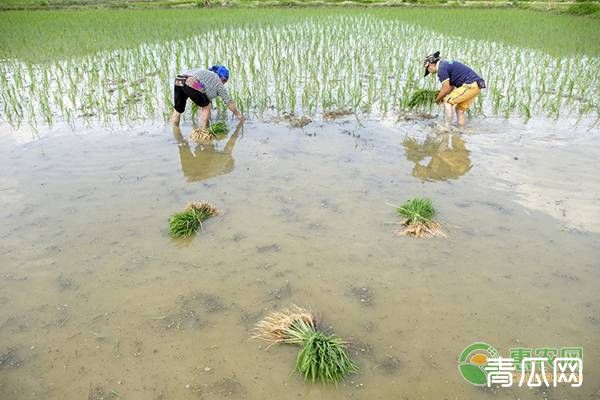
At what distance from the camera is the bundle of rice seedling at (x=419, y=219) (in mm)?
3312

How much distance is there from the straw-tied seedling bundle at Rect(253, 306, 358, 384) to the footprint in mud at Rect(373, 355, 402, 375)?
0.41 ft

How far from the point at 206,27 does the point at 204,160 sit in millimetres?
9995

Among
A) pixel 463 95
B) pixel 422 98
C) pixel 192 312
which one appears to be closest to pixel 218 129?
pixel 422 98

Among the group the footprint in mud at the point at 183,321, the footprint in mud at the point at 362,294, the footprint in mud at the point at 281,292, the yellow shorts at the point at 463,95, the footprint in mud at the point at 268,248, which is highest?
the yellow shorts at the point at 463,95

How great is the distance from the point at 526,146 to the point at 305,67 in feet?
14.8

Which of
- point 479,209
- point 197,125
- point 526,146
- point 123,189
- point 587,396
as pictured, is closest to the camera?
point 587,396

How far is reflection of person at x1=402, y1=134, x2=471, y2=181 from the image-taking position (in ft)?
14.4

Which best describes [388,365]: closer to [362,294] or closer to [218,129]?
[362,294]

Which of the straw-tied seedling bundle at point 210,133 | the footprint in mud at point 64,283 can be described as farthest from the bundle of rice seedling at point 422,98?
the footprint in mud at point 64,283

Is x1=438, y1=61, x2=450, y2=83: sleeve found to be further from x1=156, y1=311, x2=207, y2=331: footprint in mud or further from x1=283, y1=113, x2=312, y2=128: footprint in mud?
x1=156, y1=311, x2=207, y2=331: footprint in mud

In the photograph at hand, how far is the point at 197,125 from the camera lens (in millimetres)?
5781

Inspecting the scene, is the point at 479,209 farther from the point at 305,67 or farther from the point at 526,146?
the point at 305,67

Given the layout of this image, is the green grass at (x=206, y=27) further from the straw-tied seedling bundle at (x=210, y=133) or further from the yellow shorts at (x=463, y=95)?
the straw-tied seedling bundle at (x=210, y=133)

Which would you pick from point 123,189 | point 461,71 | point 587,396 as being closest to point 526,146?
point 461,71
